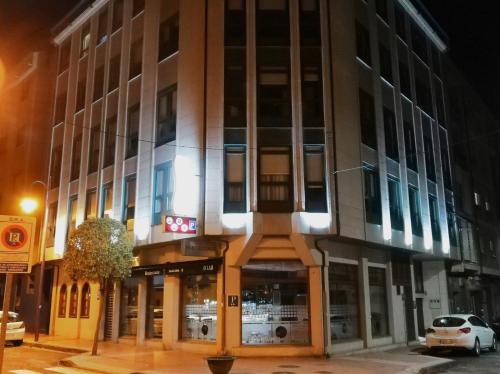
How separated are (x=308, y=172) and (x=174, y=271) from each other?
6.38 meters

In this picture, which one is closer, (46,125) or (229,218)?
(229,218)

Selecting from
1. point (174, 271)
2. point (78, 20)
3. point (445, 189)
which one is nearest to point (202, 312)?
point (174, 271)

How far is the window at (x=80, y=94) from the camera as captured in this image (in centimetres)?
2706

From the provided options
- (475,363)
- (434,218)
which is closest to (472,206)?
(434,218)

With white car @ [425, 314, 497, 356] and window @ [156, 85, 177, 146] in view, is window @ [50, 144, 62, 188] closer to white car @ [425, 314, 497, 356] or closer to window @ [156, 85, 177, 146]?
window @ [156, 85, 177, 146]

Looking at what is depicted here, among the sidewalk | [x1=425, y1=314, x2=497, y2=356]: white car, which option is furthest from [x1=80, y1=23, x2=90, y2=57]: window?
[x1=425, y1=314, x2=497, y2=356]: white car

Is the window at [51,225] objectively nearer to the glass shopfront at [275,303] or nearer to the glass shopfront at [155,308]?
the glass shopfront at [155,308]

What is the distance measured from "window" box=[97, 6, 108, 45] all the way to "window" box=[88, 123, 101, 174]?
4.81m

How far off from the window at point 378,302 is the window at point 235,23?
10.8 meters

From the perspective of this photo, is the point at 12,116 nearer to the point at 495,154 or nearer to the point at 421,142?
the point at 421,142

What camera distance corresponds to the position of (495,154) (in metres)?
40.6

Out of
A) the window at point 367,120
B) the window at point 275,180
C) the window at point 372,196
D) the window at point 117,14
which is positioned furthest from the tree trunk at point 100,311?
the window at point 117,14

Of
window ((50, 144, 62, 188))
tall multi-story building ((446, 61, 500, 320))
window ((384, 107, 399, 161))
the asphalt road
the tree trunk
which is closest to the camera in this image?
the asphalt road

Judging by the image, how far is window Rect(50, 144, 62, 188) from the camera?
91.6 feet
